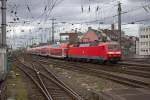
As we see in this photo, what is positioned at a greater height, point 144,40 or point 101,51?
point 144,40

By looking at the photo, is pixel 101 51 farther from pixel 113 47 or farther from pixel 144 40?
pixel 144 40

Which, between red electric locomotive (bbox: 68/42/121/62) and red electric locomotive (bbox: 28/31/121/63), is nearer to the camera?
red electric locomotive (bbox: 68/42/121/62)

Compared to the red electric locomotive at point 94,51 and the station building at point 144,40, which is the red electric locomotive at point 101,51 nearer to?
the red electric locomotive at point 94,51

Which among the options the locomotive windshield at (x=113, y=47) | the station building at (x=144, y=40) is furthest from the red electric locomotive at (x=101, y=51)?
the station building at (x=144, y=40)

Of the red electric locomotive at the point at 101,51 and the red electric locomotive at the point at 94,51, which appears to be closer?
the red electric locomotive at the point at 101,51

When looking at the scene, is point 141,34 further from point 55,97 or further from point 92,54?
point 55,97

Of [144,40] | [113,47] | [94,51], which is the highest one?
[144,40]

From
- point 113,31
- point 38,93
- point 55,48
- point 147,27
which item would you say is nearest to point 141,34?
point 147,27

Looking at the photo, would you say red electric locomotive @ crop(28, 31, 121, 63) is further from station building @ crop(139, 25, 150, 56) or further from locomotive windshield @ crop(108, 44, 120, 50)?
station building @ crop(139, 25, 150, 56)

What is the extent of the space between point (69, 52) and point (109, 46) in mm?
20074

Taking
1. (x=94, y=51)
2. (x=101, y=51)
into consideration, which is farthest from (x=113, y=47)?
(x=94, y=51)

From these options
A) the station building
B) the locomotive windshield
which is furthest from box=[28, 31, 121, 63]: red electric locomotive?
the station building

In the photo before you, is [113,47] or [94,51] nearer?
[113,47]

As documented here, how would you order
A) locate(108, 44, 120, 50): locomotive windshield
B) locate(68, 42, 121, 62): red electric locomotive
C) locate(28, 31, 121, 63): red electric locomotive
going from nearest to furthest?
locate(68, 42, 121, 62): red electric locomotive < locate(28, 31, 121, 63): red electric locomotive < locate(108, 44, 120, 50): locomotive windshield
